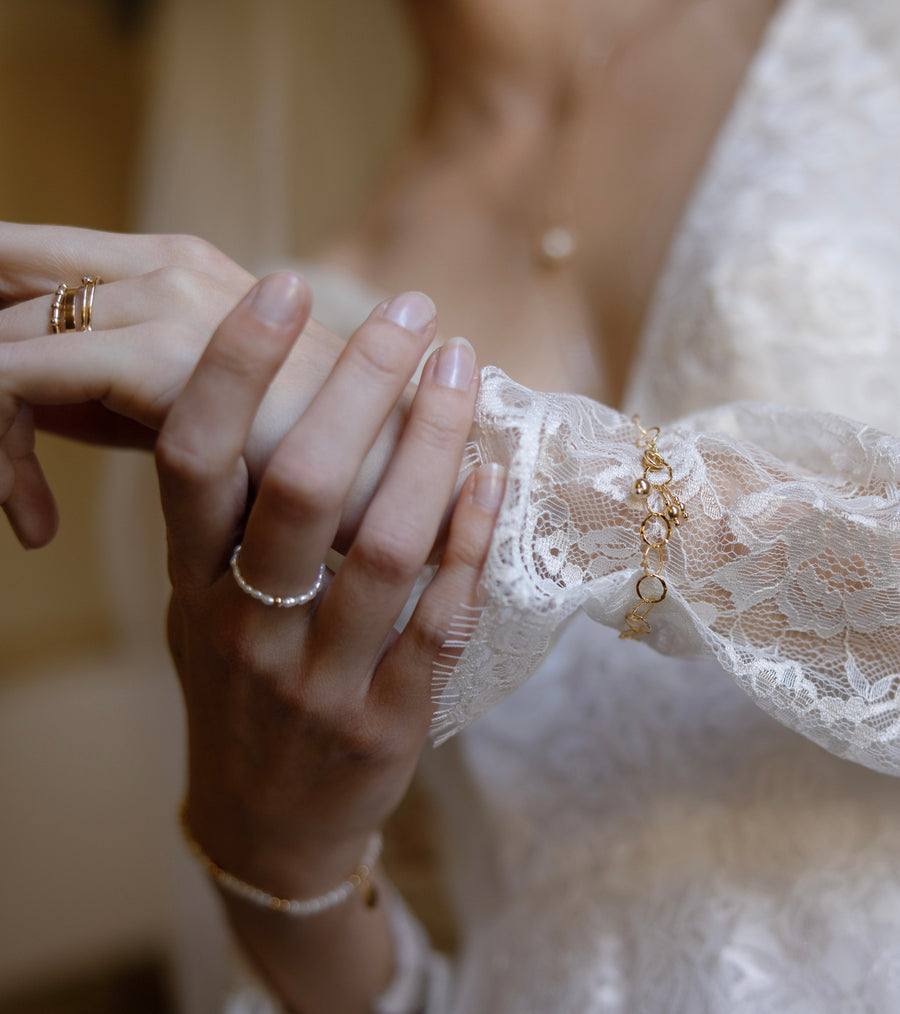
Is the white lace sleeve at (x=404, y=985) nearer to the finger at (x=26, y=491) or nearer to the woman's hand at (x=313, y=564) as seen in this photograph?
the woman's hand at (x=313, y=564)

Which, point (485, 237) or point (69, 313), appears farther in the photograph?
point (485, 237)

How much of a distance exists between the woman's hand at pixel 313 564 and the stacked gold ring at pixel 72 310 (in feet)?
0.28

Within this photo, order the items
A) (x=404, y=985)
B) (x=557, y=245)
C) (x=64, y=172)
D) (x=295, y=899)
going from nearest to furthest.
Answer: (x=295, y=899) → (x=404, y=985) → (x=557, y=245) → (x=64, y=172)

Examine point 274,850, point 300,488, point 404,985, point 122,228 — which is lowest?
point 404,985

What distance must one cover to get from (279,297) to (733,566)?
302mm

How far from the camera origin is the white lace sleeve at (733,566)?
1.56 feet

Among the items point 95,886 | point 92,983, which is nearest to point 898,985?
point 95,886

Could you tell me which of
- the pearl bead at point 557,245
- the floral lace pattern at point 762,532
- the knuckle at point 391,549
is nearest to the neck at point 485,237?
the pearl bead at point 557,245

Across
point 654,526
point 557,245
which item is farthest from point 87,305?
point 557,245

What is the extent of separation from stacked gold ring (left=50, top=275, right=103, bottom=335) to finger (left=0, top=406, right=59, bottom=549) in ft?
0.22

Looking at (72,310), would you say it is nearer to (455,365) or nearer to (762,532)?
(455,365)

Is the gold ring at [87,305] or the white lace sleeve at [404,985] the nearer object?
the gold ring at [87,305]

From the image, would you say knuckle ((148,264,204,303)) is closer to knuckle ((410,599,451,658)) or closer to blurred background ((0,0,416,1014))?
knuckle ((410,599,451,658))

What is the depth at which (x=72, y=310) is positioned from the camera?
0.51 meters
